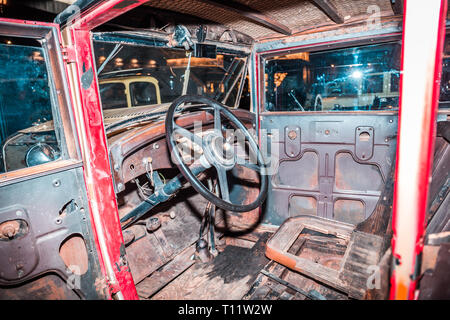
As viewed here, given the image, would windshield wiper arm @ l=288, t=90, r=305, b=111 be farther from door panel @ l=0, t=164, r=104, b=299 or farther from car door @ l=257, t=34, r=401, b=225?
door panel @ l=0, t=164, r=104, b=299

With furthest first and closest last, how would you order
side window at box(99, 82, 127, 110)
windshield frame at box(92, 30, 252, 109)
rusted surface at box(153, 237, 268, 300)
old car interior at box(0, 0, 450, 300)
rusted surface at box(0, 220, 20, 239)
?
rusted surface at box(153, 237, 268, 300) < side window at box(99, 82, 127, 110) < windshield frame at box(92, 30, 252, 109) < old car interior at box(0, 0, 450, 300) < rusted surface at box(0, 220, 20, 239)

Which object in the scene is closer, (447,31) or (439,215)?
(439,215)

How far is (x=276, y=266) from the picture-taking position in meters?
2.06

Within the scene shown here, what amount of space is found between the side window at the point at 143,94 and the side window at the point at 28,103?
780mm

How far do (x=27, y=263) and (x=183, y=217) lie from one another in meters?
1.66

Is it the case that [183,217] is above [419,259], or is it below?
below

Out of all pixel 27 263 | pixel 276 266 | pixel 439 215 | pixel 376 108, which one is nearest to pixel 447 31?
pixel 376 108

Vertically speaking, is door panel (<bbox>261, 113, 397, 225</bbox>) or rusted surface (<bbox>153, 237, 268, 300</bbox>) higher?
door panel (<bbox>261, 113, 397, 225</bbox>)

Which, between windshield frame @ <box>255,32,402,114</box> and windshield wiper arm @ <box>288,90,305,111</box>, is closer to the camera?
windshield frame @ <box>255,32,402,114</box>

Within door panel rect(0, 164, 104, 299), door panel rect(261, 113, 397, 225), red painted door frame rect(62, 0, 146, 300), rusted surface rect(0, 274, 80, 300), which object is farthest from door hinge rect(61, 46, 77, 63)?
door panel rect(261, 113, 397, 225)

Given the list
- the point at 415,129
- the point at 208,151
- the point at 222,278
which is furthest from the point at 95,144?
the point at 222,278

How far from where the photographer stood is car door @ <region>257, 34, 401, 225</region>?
228 cm
